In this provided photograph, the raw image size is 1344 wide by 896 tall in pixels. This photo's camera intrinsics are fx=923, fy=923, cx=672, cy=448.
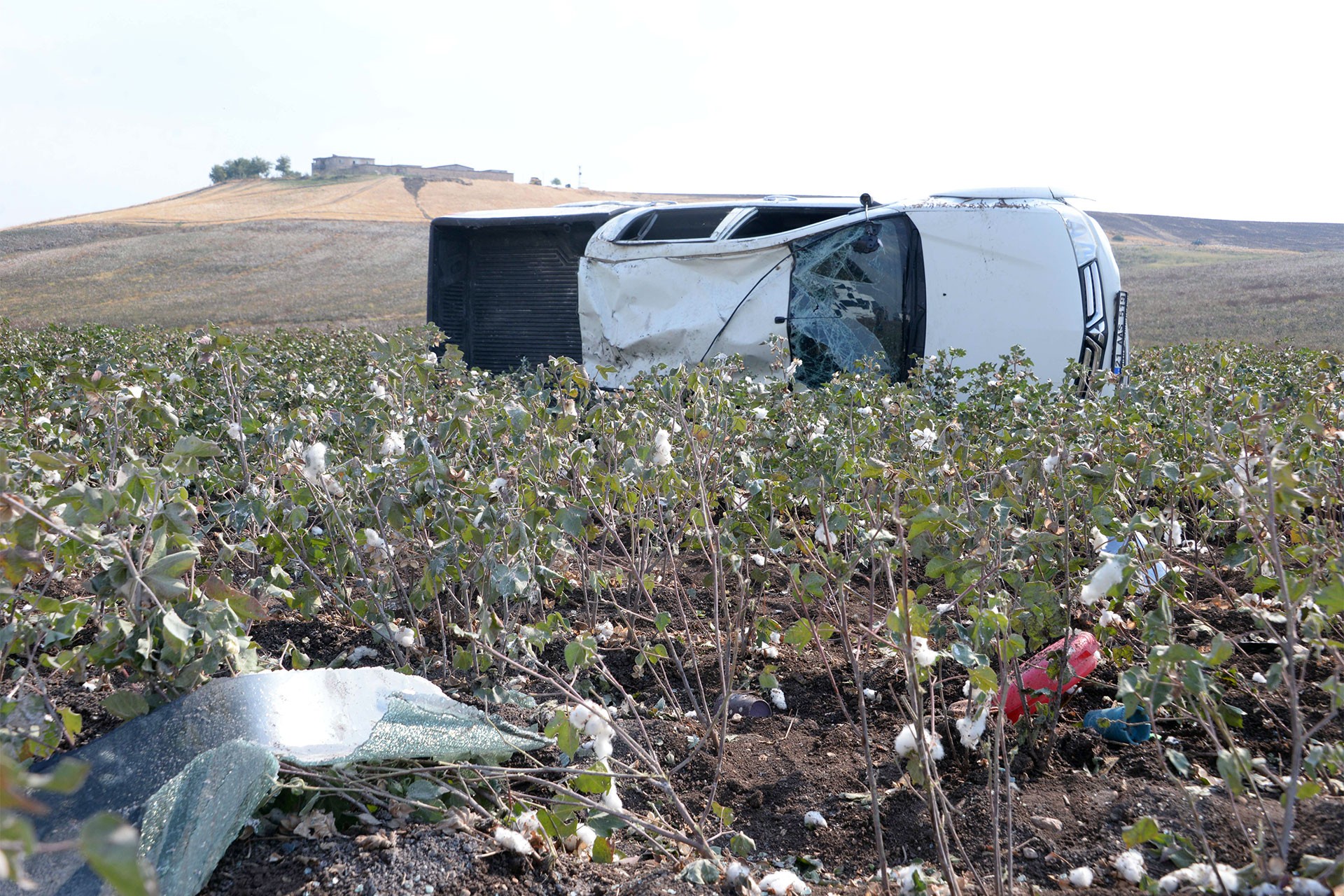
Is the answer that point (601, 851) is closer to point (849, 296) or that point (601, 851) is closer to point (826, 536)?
point (826, 536)

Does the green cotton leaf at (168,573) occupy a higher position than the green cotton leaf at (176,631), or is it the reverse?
the green cotton leaf at (168,573)

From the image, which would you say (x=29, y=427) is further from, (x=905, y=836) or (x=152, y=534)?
(x=905, y=836)

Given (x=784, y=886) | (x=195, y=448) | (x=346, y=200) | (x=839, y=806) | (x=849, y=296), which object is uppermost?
(x=346, y=200)

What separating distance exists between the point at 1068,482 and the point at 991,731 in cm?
75

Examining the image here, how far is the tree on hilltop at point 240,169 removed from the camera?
86.8 metres

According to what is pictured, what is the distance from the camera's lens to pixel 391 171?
78.9m

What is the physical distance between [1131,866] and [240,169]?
98669mm

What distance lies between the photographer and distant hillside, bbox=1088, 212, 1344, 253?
→ 5331 centimetres

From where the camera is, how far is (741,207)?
27.9 ft

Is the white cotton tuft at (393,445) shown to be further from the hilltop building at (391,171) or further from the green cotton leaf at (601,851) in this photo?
the hilltop building at (391,171)

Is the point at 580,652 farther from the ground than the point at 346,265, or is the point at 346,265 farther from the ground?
the point at 346,265

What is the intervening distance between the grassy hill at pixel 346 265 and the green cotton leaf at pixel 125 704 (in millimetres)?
17091

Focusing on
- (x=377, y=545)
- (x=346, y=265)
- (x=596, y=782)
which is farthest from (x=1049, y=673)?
(x=346, y=265)

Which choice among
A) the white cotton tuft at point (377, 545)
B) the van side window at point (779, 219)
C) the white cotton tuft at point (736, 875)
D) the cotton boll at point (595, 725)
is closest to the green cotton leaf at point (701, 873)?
the white cotton tuft at point (736, 875)
